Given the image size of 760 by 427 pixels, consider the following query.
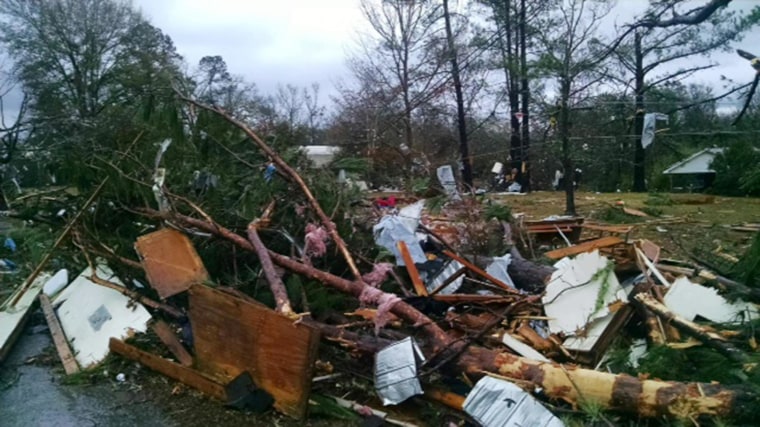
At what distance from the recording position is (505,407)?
3.13m

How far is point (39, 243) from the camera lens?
21.9 feet

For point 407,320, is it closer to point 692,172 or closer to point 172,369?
point 172,369

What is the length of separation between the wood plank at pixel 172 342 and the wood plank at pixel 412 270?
188cm

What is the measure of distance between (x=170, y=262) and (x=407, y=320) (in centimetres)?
200

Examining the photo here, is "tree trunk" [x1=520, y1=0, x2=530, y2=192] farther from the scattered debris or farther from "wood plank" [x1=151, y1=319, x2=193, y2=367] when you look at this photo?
"wood plank" [x1=151, y1=319, x2=193, y2=367]

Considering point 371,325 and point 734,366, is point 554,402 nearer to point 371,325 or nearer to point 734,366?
point 734,366

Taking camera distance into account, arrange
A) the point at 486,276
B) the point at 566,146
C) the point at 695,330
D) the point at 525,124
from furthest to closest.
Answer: the point at 525,124 < the point at 566,146 < the point at 486,276 < the point at 695,330

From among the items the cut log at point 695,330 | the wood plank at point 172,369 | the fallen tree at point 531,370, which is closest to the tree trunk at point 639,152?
the cut log at point 695,330

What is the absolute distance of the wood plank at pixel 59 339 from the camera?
4512mm

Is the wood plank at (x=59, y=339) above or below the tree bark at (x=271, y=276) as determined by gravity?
below

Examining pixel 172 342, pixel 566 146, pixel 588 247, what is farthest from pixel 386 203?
pixel 566 146

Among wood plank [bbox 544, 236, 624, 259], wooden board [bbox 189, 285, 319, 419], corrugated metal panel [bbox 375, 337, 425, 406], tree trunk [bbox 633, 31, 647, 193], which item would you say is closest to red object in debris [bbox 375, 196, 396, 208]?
wood plank [bbox 544, 236, 624, 259]

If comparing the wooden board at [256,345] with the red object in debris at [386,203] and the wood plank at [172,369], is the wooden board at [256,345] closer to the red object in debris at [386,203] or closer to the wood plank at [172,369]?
the wood plank at [172,369]

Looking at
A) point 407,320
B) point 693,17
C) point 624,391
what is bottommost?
point 624,391
